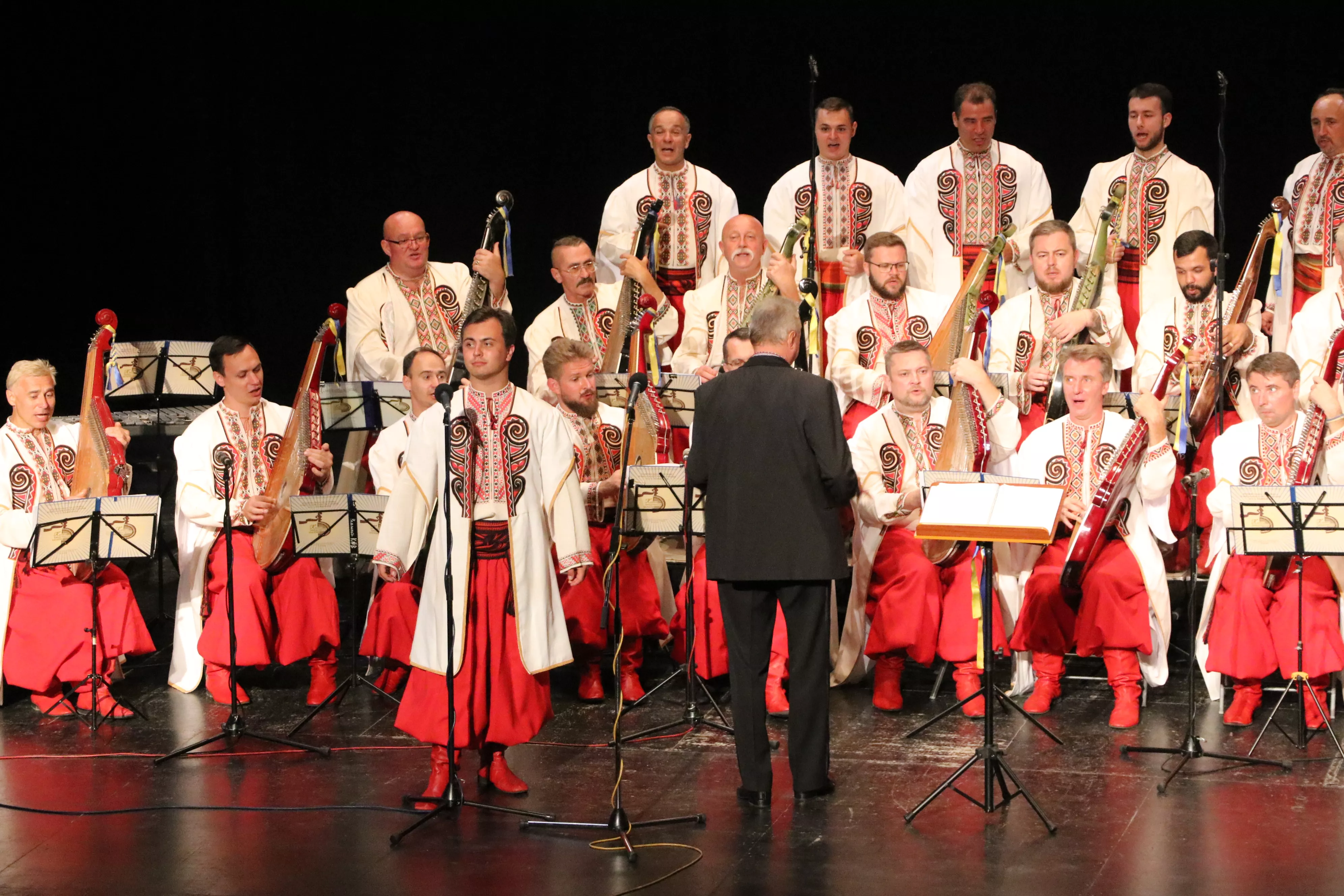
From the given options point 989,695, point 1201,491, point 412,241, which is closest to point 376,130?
point 412,241

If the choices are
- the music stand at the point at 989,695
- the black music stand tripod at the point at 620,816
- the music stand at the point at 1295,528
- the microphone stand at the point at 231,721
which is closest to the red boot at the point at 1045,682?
the music stand at the point at 1295,528

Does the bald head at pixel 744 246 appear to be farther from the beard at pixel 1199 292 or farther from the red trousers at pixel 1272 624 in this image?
the red trousers at pixel 1272 624

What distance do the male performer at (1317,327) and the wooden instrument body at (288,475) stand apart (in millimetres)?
4399

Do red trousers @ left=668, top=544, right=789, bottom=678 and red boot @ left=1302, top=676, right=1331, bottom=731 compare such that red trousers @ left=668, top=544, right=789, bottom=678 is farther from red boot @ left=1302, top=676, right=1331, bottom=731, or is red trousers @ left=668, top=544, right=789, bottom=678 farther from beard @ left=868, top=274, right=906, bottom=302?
red boot @ left=1302, top=676, right=1331, bottom=731

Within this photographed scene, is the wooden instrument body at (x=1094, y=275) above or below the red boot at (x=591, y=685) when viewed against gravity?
above

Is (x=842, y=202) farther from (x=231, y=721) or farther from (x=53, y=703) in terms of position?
(x=53, y=703)

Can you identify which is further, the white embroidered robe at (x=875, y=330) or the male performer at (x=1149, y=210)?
the male performer at (x=1149, y=210)

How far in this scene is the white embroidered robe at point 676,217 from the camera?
359 inches

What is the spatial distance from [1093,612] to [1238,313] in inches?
72.3

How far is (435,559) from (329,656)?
192cm

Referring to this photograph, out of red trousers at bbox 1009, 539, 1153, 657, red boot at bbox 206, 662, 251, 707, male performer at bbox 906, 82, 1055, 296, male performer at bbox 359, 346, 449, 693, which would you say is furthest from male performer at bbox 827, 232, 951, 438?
red boot at bbox 206, 662, 251, 707

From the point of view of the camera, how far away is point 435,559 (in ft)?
18.0

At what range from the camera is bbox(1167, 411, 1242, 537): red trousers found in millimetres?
7477

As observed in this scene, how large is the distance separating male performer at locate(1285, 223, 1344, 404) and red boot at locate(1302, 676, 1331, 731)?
1556 millimetres
